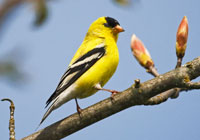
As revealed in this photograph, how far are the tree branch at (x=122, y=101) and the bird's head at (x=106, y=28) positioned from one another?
9.15ft

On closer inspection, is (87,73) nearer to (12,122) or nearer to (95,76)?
(95,76)

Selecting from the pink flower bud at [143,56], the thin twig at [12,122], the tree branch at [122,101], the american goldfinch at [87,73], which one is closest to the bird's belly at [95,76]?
the american goldfinch at [87,73]

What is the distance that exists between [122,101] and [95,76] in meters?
1.60

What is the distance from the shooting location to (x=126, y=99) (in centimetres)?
279

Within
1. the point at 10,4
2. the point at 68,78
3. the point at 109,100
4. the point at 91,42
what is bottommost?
the point at 10,4

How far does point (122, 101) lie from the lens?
2.81 meters

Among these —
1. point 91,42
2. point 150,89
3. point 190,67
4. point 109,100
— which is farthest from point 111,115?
point 91,42

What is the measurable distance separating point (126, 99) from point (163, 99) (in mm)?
404

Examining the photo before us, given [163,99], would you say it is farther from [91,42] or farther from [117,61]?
[91,42]

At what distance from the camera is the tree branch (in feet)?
8.41

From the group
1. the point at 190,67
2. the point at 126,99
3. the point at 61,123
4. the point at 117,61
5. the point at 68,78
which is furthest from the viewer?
the point at 117,61

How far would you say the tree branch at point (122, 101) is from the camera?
8.41ft

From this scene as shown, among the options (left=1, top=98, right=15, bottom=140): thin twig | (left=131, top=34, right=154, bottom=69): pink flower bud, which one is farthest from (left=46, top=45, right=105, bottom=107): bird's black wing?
(left=131, top=34, right=154, bottom=69): pink flower bud

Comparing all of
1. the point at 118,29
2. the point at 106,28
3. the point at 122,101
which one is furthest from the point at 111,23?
the point at 122,101
